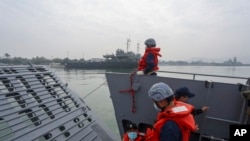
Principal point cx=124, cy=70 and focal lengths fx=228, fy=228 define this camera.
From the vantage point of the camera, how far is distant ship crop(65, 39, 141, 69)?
4754cm

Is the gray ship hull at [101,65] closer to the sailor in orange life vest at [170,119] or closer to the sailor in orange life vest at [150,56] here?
the sailor in orange life vest at [150,56]

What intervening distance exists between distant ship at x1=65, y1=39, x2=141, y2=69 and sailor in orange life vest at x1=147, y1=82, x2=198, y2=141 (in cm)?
4294

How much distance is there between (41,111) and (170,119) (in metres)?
2.35

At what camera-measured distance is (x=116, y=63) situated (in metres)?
50.8

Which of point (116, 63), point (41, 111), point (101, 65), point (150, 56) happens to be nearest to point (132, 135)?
point (41, 111)

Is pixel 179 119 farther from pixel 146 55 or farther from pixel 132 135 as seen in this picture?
pixel 146 55

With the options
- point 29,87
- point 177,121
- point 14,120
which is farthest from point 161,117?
point 29,87

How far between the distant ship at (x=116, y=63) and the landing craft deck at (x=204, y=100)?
1587 inches

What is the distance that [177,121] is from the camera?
2.08 meters

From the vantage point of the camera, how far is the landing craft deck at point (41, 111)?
311cm

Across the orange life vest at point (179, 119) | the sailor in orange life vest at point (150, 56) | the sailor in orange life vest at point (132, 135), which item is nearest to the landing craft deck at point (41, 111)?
the sailor in orange life vest at point (132, 135)

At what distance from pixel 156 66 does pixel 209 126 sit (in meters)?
1.63

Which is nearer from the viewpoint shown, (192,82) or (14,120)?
(14,120)

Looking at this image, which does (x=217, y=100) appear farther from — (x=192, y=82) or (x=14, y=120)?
(x=14, y=120)
